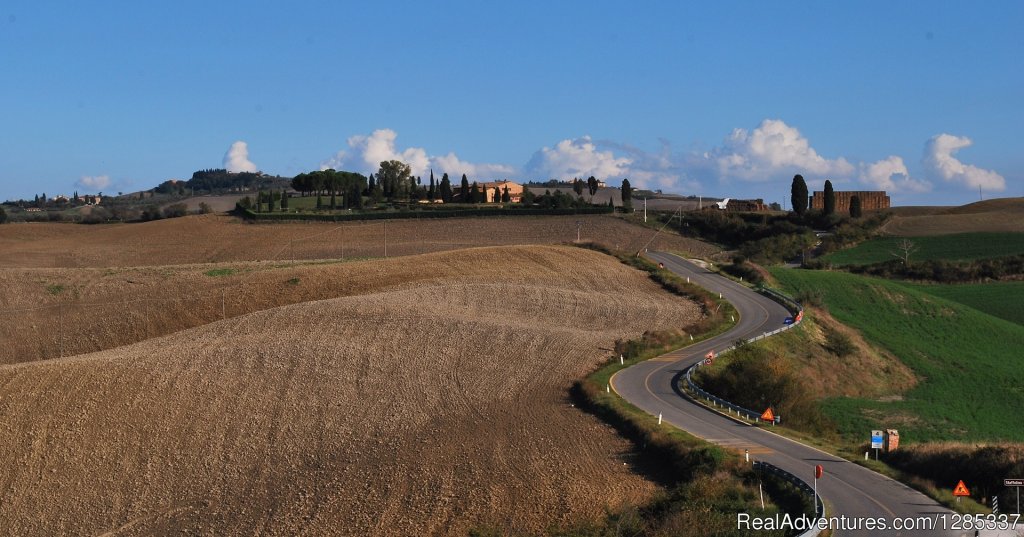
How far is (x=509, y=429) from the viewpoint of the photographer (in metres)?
34.1

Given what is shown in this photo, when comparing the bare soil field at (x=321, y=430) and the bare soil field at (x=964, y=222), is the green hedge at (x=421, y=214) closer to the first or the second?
the bare soil field at (x=964, y=222)

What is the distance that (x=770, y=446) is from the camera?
31.2 meters

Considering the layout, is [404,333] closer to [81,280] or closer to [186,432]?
[186,432]

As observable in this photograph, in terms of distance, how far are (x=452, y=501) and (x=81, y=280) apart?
4544 centimetres

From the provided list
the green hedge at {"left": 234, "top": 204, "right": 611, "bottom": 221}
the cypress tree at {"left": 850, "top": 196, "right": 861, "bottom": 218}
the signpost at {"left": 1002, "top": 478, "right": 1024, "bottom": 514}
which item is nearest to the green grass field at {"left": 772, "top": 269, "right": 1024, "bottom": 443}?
the signpost at {"left": 1002, "top": 478, "right": 1024, "bottom": 514}

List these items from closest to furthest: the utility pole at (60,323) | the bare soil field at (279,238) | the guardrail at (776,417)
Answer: the guardrail at (776,417) < the utility pole at (60,323) < the bare soil field at (279,238)

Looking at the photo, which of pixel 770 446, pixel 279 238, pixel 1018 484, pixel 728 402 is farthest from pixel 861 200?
pixel 1018 484

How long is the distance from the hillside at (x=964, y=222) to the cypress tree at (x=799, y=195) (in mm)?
8377

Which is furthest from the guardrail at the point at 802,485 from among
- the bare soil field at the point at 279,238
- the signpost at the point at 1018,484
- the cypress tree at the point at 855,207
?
the cypress tree at the point at 855,207

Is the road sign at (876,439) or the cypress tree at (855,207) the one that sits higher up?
the cypress tree at (855,207)

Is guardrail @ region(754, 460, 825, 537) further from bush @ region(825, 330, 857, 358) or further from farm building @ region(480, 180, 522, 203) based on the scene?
farm building @ region(480, 180, 522, 203)

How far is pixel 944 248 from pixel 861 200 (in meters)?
28.0

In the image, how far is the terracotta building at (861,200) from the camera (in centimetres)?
11638

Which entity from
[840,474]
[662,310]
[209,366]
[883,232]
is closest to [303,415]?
[209,366]
